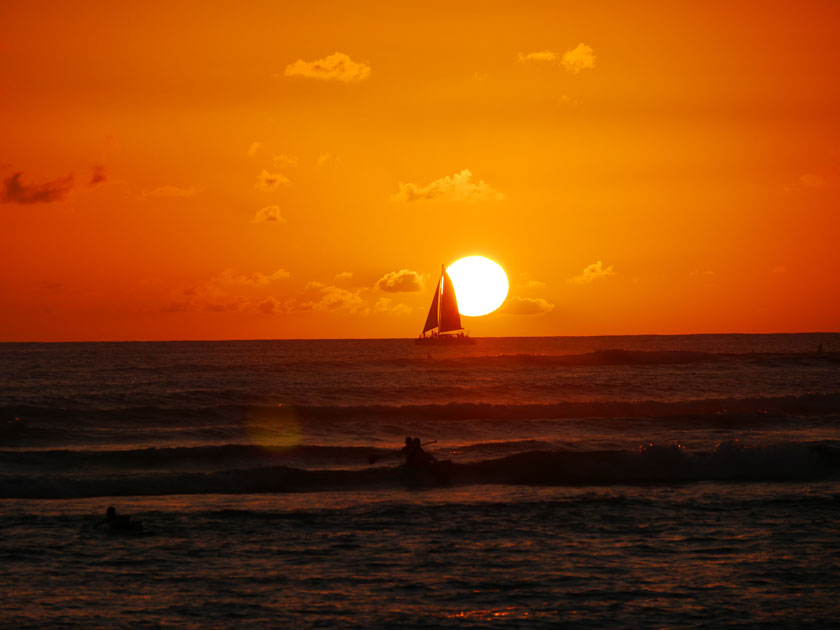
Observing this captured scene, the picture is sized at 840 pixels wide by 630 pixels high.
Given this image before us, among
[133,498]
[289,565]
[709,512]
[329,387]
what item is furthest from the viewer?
[329,387]

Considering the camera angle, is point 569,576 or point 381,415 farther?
point 381,415

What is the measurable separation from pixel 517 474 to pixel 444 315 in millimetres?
117858

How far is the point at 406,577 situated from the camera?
1697cm

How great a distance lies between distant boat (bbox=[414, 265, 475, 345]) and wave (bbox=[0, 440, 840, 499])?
10611 cm

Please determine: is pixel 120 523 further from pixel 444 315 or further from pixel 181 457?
pixel 444 315

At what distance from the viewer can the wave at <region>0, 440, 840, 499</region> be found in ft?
92.2

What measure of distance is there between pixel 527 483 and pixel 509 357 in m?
95.8

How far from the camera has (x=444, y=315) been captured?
484ft

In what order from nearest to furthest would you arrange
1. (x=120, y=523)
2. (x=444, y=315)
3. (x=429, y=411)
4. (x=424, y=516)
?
1. (x=120, y=523)
2. (x=424, y=516)
3. (x=429, y=411)
4. (x=444, y=315)

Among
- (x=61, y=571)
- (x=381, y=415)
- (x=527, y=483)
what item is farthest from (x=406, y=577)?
(x=381, y=415)

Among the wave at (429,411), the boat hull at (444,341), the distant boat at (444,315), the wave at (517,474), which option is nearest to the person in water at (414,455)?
the wave at (517,474)

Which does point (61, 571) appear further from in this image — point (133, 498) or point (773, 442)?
point (773, 442)

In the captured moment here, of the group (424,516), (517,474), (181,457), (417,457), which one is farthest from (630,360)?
(424,516)

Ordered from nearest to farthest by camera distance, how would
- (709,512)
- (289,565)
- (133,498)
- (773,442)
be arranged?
(289,565) < (709,512) < (133,498) < (773,442)
